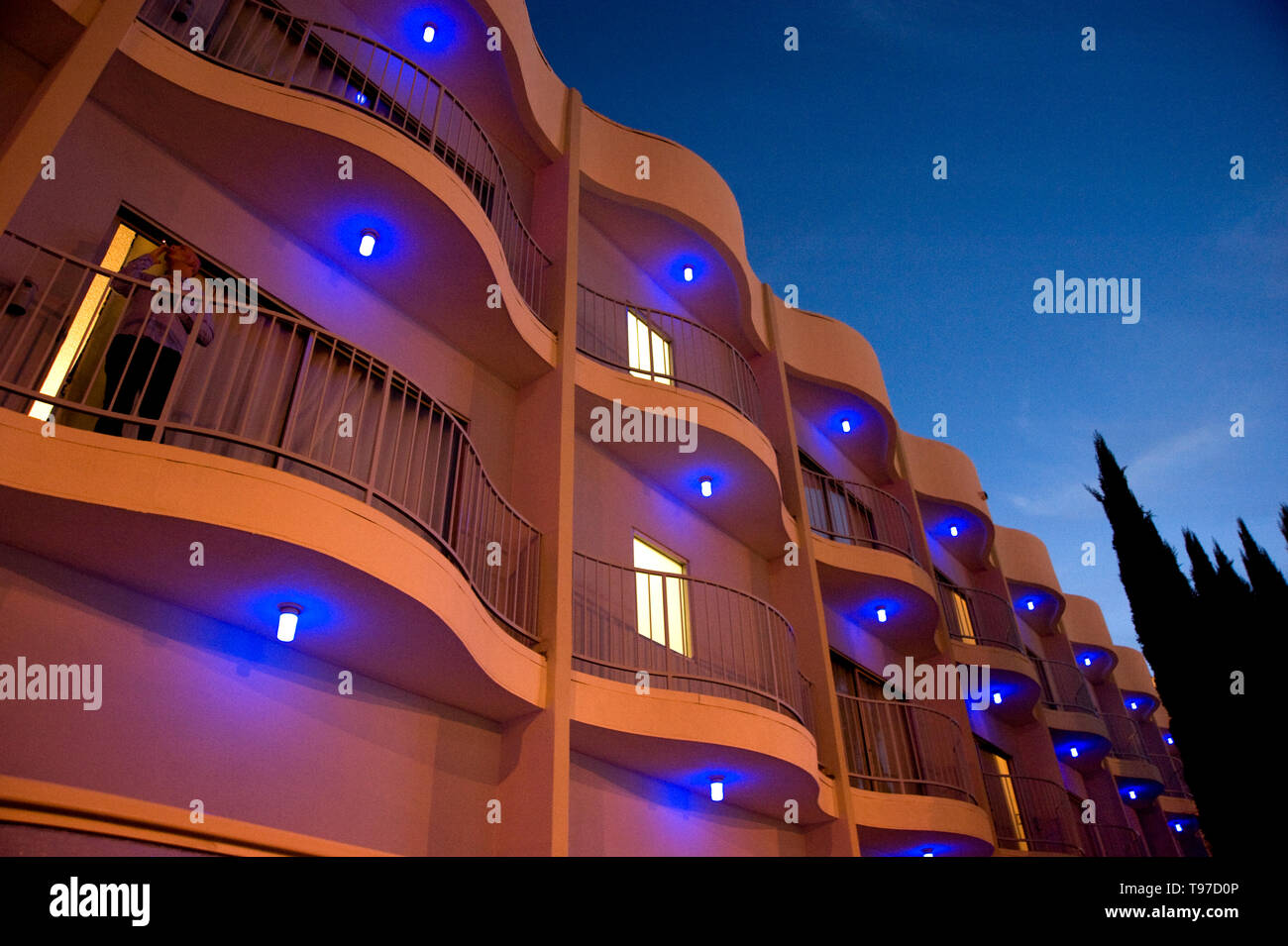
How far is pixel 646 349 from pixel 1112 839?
53.3 feet

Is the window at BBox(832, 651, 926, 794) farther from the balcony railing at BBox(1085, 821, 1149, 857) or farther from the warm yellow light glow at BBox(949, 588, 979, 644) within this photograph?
the balcony railing at BBox(1085, 821, 1149, 857)

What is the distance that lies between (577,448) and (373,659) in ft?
13.5

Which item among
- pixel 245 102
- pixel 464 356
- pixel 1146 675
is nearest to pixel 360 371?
pixel 464 356

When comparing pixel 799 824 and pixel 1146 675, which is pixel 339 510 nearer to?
pixel 799 824

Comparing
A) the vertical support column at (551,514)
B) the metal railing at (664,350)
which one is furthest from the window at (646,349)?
the vertical support column at (551,514)

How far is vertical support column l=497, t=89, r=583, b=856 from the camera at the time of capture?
22.3ft

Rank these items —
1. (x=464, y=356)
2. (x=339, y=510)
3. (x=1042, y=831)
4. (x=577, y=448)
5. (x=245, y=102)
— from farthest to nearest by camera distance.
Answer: (x=1042, y=831) → (x=577, y=448) → (x=464, y=356) → (x=245, y=102) → (x=339, y=510)

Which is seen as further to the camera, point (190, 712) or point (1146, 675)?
point (1146, 675)

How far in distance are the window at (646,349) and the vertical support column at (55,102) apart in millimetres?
6454

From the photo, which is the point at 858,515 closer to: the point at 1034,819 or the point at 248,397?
the point at 1034,819

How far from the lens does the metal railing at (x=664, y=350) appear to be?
10828 millimetres

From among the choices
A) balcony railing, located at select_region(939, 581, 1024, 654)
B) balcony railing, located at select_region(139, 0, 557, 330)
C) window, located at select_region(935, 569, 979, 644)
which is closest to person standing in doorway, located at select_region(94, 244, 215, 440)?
balcony railing, located at select_region(139, 0, 557, 330)

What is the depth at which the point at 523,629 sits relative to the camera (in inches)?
289
